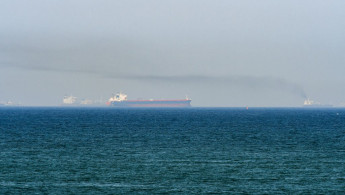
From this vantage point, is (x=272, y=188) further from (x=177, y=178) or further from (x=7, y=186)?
(x=7, y=186)

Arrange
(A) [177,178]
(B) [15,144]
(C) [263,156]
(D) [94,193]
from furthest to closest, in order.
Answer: (B) [15,144] < (C) [263,156] < (A) [177,178] < (D) [94,193]

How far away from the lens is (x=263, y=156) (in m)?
48.0

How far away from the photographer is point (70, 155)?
4806 cm

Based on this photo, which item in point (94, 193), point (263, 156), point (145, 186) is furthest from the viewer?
point (263, 156)

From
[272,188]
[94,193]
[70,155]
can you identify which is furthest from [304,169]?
[70,155]

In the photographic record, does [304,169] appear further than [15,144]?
No

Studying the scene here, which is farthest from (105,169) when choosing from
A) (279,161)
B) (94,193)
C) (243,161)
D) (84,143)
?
(84,143)

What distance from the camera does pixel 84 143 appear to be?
61.6 m

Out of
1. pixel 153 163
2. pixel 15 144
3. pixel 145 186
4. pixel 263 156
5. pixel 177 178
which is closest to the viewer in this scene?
pixel 145 186

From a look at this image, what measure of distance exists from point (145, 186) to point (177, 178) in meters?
3.48

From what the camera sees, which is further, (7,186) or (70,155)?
(70,155)

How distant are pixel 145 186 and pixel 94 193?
4006 millimetres

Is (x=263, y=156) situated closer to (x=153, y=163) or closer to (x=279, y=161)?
(x=279, y=161)

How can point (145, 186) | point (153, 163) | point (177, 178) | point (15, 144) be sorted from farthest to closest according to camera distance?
point (15, 144), point (153, 163), point (177, 178), point (145, 186)
